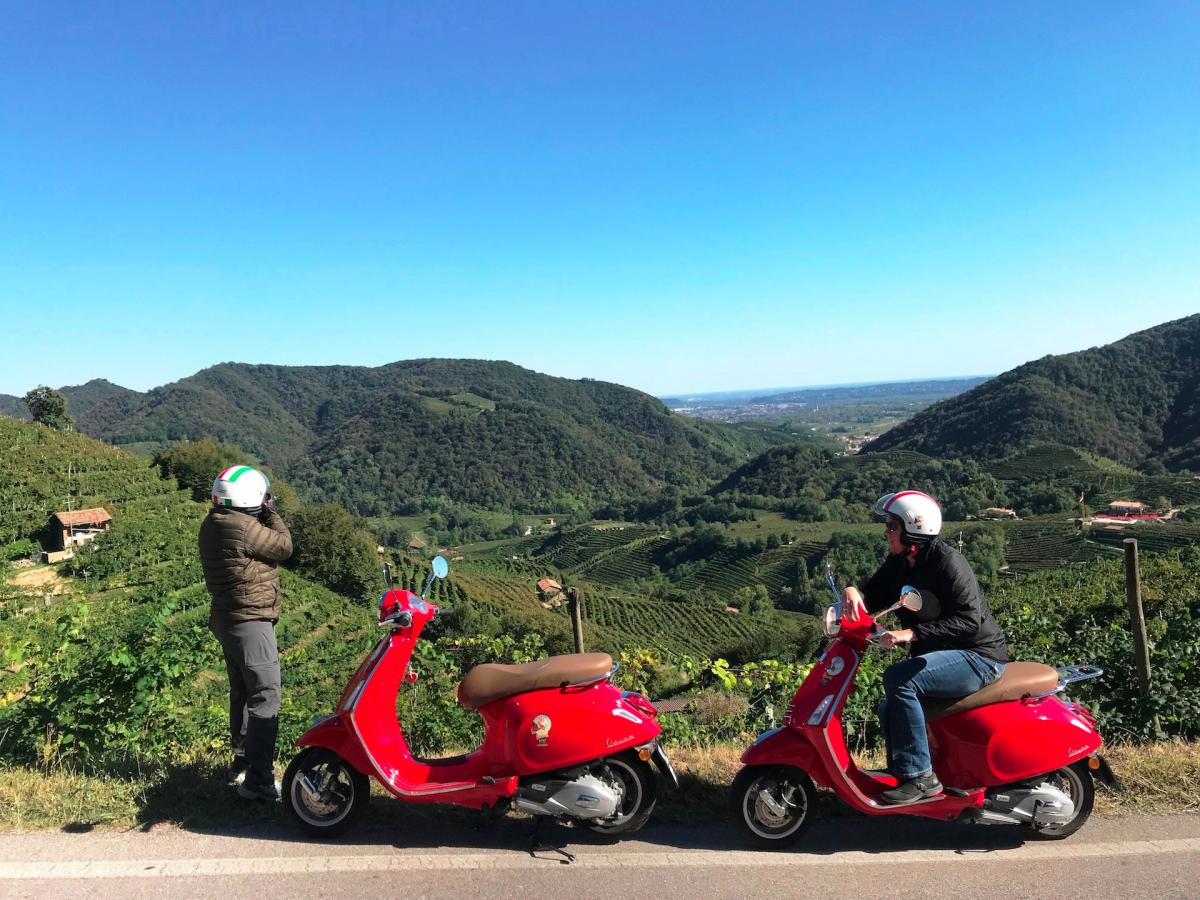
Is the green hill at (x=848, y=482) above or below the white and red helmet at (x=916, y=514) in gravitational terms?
below

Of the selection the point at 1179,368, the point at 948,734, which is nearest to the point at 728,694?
the point at 948,734

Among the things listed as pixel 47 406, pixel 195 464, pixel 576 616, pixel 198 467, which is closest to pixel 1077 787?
pixel 576 616

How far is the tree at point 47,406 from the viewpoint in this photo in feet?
231

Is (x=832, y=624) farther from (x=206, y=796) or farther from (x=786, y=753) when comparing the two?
(x=206, y=796)

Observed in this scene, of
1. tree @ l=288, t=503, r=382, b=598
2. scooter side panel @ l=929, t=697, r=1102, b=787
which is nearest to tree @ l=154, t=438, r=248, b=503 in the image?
tree @ l=288, t=503, r=382, b=598

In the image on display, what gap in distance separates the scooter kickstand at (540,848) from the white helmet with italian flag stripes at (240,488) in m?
2.22

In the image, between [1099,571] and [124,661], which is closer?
[124,661]

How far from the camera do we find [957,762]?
3.41 m

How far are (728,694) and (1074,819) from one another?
5542 mm

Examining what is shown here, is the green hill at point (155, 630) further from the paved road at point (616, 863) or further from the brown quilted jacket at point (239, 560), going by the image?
the paved road at point (616, 863)

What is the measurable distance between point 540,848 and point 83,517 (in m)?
36.8

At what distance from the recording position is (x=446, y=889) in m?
3.00

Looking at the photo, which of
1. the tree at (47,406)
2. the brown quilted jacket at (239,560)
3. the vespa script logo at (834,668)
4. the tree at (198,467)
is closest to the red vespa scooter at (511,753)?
the brown quilted jacket at (239,560)

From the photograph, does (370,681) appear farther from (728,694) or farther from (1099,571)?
(1099,571)
